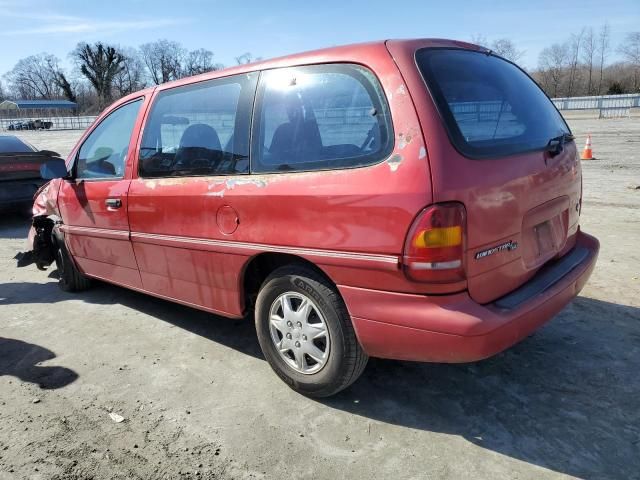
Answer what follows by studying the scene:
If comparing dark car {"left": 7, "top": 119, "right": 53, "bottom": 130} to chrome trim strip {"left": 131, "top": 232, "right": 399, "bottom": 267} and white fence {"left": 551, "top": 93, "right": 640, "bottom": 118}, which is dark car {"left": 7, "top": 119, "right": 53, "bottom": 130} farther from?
chrome trim strip {"left": 131, "top": 232, "right": 399, "bottom": 267}

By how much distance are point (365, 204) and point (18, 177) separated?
8.41m

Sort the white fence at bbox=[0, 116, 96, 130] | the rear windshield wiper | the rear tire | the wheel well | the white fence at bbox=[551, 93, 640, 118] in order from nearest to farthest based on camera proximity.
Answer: the rear windshield wiper
the wheel well
the rear tire
the white fence at bbox=[551, 93, 640, 118]
the white fence at bbox=[0, 116, 96, 130]

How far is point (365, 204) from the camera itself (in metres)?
2.45

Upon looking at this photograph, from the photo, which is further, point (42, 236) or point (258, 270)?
point (42, 236)

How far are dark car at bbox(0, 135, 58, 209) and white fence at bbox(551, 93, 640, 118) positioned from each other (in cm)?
3175

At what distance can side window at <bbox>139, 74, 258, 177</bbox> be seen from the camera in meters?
3.13

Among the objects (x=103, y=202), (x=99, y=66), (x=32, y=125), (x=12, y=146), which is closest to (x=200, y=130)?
(x=103, y=202)

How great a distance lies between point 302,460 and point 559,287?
5.46 feet

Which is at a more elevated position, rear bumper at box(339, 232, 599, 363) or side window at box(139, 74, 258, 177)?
side window at box(139, 74, 258, 177)

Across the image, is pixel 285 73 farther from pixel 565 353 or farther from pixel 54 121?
pixel 54 121

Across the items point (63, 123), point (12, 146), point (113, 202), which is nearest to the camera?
point (113, 202)

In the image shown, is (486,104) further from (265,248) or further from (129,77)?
(129,77)

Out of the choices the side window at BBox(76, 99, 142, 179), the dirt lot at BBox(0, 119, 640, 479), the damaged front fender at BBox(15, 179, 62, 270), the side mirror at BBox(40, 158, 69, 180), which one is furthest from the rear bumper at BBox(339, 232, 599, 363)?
the damaged front fender at BBox(15, 179, 62, 270)

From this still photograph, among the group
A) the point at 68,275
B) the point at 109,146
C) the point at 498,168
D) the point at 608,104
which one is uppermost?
the point at 109,146
